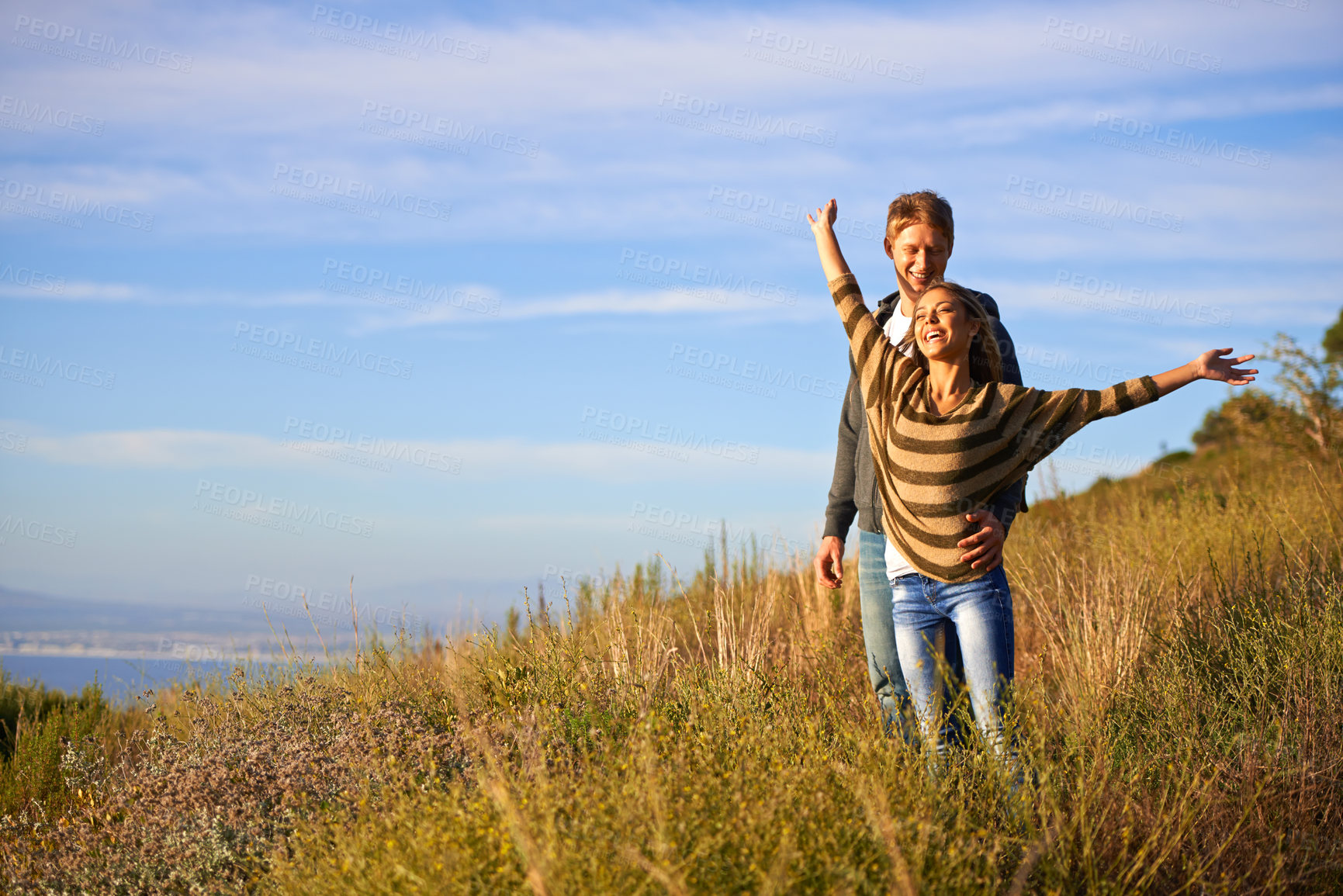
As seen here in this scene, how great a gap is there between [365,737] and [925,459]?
2.42m

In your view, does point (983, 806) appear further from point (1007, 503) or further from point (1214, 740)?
point (1214, 740)

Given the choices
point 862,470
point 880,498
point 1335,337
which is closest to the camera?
point 880,498

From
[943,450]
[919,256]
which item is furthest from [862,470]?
[919,256]

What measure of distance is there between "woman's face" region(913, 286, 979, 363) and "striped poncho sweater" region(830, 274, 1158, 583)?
15cm

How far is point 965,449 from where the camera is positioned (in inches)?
125

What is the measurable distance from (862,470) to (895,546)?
436 mm

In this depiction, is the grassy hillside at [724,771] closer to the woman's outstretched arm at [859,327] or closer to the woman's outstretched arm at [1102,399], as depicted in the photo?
the woman's outstretched arm at [1102,399]

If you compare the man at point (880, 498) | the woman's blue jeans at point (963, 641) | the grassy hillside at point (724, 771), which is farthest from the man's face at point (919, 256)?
the grassy hillside at point (724, 771)

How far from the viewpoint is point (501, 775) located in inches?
109

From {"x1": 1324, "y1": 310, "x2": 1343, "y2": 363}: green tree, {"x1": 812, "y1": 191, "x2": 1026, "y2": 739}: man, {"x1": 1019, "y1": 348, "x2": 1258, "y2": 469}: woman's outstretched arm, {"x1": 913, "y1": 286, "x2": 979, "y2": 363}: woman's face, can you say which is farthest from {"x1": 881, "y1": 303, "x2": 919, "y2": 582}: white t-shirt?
{"x1": 1324, "y1": 310, "x2": 1343, "y2": 363}: green tree

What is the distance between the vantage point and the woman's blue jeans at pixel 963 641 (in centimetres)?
316

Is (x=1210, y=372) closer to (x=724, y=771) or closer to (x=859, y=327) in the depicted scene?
(x=859, y=327)

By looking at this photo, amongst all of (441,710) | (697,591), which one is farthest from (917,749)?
(697,591)

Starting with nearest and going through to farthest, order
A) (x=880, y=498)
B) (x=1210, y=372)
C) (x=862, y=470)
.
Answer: (x=1210, y=372), (x=880, y=498), (x=862, y=470)
